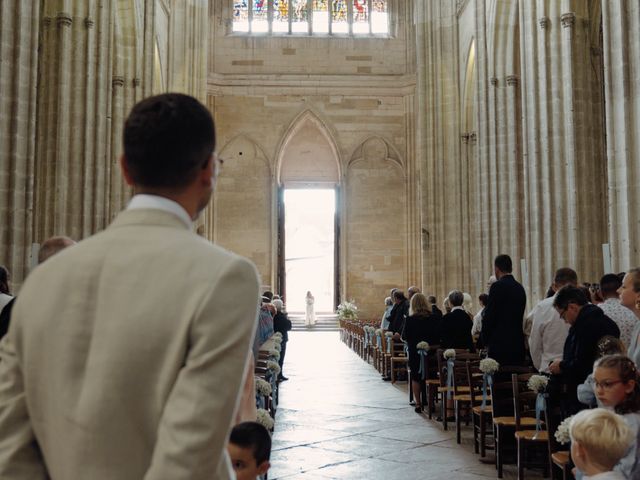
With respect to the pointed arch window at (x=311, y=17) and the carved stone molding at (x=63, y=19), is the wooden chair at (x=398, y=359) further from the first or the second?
the pointed arch window at (x=311, y=17)

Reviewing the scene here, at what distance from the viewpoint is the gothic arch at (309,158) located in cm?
3014

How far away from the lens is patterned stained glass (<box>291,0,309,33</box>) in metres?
29.9

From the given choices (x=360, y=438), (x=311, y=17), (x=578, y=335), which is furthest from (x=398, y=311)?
(x=311, y=17)

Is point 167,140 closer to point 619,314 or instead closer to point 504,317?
point 619,314

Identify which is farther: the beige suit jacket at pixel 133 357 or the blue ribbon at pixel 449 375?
the blue ribbon at pixel 449 375

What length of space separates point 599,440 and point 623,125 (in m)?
8.62

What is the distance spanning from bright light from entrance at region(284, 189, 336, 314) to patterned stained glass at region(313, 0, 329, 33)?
20.6 feet

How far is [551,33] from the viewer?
1498 centimetres

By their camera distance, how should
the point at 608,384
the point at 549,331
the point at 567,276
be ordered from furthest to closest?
the point at 549,331
the point at 567,276
the point at 608,384

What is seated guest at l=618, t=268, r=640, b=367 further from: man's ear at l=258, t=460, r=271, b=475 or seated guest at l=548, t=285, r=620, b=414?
man's ear at l=258, t=460, r=271, b=475

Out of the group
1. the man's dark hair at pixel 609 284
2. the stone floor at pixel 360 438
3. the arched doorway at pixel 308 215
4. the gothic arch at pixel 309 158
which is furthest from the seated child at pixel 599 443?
the gothic arch at pixel 309 158

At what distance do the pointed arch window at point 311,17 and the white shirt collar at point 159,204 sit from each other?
29228mm

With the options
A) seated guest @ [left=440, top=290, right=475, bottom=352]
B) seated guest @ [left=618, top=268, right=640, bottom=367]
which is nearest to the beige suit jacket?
seated guest @ [left=618, top=268, right=640, bottom=367]

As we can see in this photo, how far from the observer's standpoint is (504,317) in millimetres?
8203
